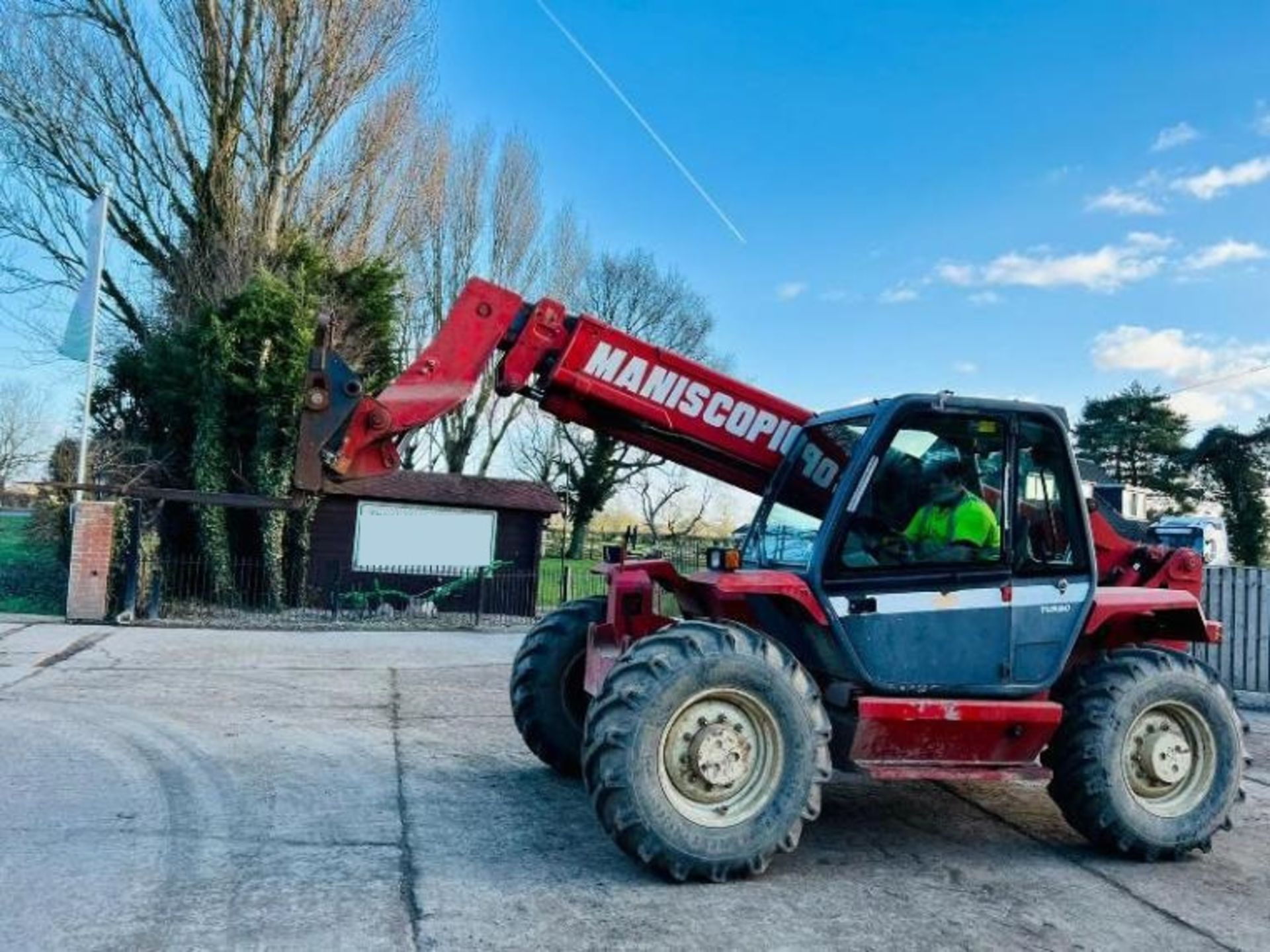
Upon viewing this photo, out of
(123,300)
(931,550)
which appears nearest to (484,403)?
(123,300)

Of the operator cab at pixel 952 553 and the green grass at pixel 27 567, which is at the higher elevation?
the operator cab at pixel 952 553

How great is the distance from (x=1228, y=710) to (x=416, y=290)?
2654 cm

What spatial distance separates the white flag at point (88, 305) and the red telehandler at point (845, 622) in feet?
43.4

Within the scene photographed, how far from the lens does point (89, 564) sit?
48.2 feet

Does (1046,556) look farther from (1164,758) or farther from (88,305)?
(88,305)

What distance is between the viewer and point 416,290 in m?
28.8

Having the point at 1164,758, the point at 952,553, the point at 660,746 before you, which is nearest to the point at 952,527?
the point at 952,553

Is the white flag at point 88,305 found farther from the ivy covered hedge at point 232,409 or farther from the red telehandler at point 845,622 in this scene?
the red telehandler at point 845,622

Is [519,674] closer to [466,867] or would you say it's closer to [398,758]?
[398,758]

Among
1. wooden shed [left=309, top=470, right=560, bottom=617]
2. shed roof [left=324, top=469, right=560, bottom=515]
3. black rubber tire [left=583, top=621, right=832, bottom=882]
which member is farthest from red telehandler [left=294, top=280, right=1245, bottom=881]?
shed roof [left=324, top=469, right=560, bottom=515]

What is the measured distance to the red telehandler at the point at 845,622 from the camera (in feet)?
14.5

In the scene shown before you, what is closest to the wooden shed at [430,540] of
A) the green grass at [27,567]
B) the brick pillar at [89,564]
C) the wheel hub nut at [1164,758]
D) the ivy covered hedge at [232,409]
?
the ivy covered hedge at [232,409]

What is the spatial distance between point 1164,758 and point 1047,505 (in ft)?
4.67

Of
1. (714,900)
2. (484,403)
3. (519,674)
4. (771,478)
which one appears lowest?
(714,900)
